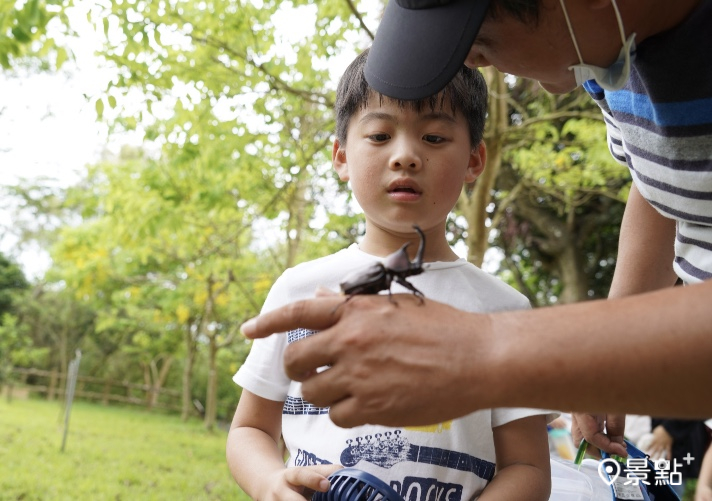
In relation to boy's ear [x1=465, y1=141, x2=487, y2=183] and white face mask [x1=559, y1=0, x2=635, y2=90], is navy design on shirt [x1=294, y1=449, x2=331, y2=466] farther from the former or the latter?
white face mask [x1=559, y1=0, x2=635, y2=90]

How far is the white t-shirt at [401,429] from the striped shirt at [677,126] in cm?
49

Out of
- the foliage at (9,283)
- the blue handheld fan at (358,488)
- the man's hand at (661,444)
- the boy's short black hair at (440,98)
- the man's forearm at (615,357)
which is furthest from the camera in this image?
the foliage at (9,283)

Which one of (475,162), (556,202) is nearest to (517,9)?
(475,162)

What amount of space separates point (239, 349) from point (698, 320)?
69.2ft

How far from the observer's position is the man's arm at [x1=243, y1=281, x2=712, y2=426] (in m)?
0.95

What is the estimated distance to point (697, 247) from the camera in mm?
1826

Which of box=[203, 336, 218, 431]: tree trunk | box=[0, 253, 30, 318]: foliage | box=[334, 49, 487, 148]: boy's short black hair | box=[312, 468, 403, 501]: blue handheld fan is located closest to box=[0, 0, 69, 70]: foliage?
box=[334, 49, 487, 148]: boy's short black hair

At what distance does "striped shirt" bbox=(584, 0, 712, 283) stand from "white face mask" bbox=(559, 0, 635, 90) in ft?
0.15

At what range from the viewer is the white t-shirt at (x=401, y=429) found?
63.3 inches

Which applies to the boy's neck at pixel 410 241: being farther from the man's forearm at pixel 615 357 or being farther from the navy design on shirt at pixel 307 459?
the man's forearm at pixel 615 357

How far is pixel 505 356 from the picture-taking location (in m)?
0.98

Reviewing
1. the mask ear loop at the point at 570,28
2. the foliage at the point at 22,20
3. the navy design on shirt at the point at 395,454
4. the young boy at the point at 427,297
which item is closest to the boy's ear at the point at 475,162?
the young boy at the point at 427,297

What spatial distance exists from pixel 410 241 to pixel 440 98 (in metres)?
0.41

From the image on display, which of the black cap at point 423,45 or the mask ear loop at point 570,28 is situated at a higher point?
the mask ear loop at point 570,28
